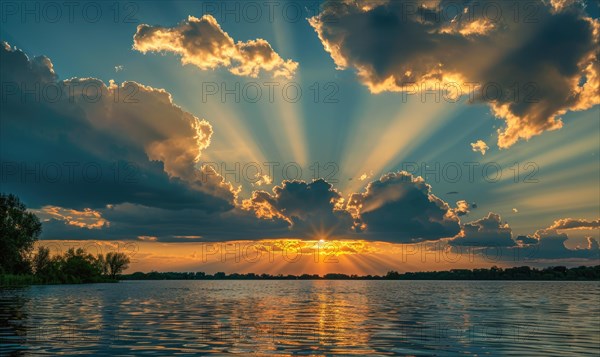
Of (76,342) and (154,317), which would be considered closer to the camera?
(76,342)

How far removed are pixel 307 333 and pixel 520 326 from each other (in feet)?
71.7

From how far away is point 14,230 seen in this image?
5536 inches

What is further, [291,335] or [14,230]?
[14,230]

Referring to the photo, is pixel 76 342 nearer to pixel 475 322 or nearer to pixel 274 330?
pixel 274 330

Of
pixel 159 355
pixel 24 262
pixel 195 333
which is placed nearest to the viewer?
pixel 159 355

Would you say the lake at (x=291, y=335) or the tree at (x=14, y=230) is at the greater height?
the tree at (x=14, y=230)

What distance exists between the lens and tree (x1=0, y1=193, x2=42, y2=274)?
448 ft

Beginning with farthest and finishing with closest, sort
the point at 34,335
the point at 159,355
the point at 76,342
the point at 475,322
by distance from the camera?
the point at 475,322, the point at 34,335, the point at 76,342, the point at 159,355

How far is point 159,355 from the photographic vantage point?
1155 inches

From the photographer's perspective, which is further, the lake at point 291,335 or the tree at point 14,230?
the tree at point 14,230

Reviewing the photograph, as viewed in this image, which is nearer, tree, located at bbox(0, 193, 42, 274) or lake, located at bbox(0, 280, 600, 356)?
lake, located at bbox(0, 280, 600, 356)

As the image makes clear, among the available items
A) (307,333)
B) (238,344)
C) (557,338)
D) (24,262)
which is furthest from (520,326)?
(24,262)

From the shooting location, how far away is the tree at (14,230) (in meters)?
137

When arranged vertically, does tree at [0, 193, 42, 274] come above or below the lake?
above
